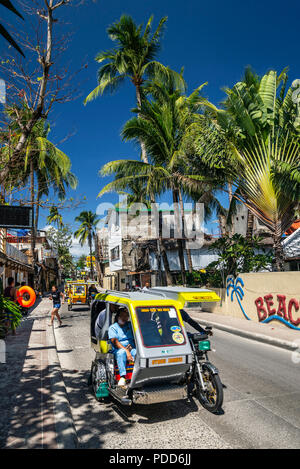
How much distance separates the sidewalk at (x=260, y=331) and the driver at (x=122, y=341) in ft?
19.6

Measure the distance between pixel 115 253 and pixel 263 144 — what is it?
3185 centimetres

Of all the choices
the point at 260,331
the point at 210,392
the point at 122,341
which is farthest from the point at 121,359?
the point at 260,331

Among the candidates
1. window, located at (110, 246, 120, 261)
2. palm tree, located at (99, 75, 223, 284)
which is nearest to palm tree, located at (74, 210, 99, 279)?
window, located at (110, 246, 120, 261)

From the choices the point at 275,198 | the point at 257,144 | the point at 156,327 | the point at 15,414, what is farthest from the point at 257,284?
the point at 15,414

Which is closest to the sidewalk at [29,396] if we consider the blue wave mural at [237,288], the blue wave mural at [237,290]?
the blue wave mural at [237,290]

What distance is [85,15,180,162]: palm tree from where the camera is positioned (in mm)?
24484

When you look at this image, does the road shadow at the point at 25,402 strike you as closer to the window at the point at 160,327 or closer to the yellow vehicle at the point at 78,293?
the window at the point at 160,327

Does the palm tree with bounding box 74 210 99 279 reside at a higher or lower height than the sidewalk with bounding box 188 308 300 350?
higher

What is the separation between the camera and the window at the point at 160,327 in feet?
15.7

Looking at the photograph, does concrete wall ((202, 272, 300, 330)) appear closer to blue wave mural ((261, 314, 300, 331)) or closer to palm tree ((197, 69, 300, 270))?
blue wave mural ((261, 314, 300, 331))

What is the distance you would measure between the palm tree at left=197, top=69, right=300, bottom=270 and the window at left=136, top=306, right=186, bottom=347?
Result: 31.2ft

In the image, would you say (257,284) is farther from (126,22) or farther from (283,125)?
(126,22)

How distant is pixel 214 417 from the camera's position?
4.88 metres
